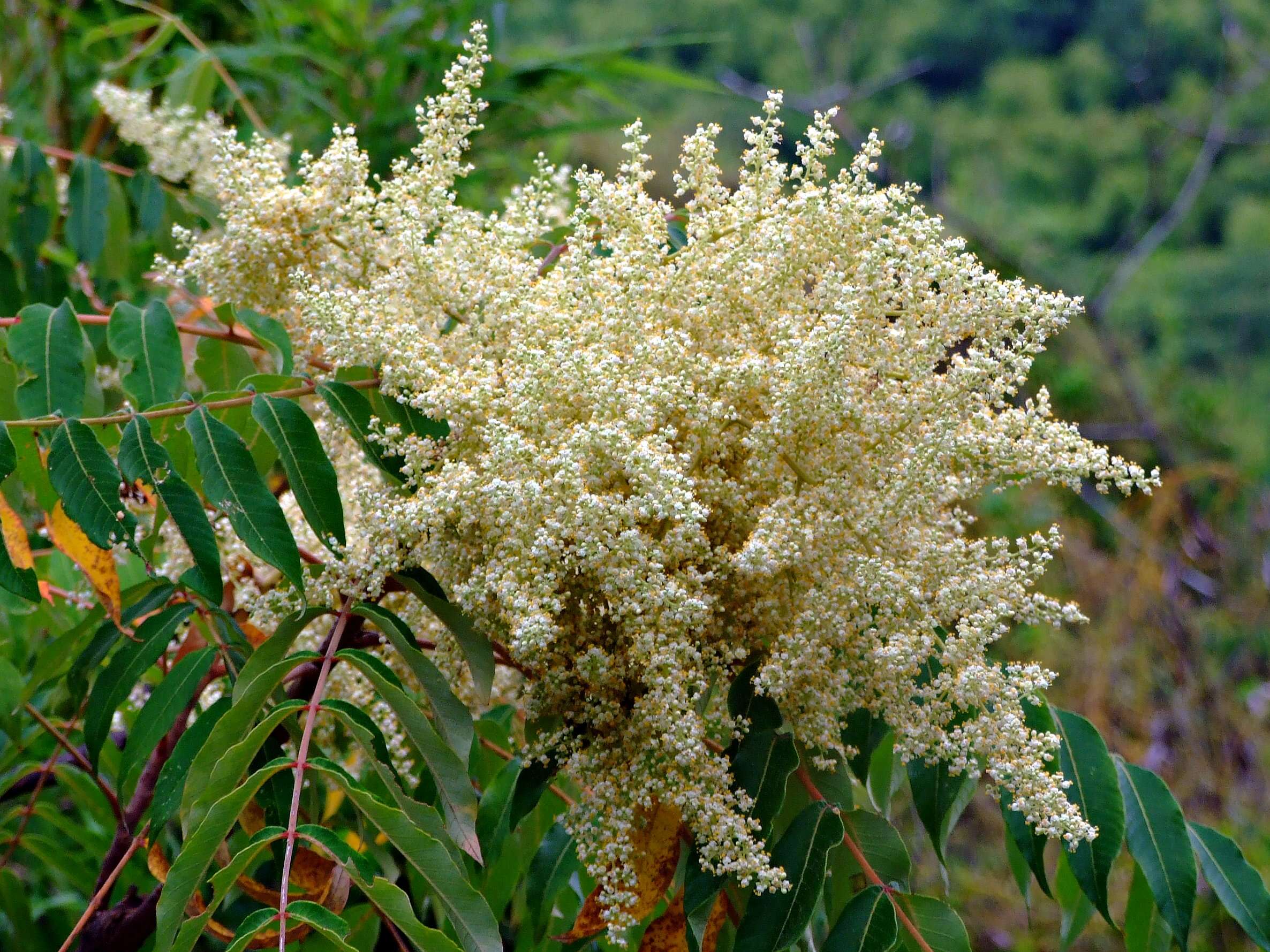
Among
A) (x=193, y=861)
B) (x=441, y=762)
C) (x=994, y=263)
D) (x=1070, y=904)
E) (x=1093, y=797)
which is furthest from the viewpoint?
(x=994, y=263)

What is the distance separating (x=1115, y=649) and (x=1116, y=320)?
55.4 feet

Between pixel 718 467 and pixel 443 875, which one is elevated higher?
pixel 718 467

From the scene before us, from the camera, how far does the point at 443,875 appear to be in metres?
1.24

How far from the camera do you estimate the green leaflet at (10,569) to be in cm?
142

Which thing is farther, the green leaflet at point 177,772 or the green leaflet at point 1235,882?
the green leaflet at point 1235,882

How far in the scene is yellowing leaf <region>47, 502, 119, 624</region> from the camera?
5.39 ft

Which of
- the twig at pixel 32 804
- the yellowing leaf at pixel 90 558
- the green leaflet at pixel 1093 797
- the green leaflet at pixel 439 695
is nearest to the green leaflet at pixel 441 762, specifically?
the green leaflet at pixel 439 695

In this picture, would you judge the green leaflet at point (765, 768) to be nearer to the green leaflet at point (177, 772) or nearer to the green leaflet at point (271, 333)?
the green leaflet at point (177, 772)

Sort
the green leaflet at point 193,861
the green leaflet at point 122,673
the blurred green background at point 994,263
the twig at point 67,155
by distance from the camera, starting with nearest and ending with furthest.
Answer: the green leaflet at point 193,861 < the green leaflet at point 122,673 < the twig at point 67,155 < the blurred green background at point 994,263

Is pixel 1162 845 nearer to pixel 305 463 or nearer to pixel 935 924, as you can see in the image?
pixel 935 924

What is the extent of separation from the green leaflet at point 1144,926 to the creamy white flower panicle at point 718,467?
2.15 feet

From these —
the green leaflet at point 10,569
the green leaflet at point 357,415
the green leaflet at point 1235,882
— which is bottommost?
the green leaflet at point 1235,882

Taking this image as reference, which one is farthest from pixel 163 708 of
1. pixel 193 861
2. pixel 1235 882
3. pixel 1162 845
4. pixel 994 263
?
pixel 994 263

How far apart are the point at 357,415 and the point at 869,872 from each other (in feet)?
2.99
